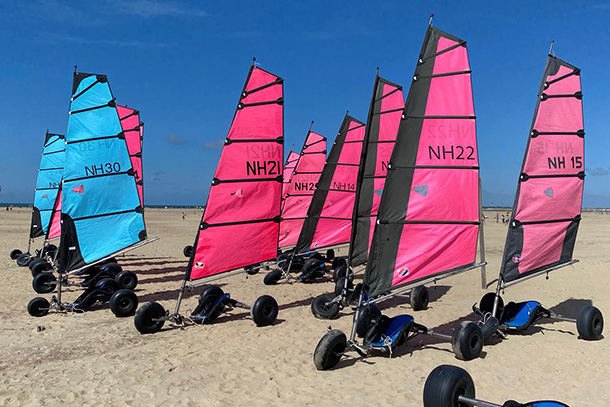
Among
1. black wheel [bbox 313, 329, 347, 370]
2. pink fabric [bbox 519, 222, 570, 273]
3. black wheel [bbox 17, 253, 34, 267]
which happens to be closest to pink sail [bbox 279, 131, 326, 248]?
black wheel [bbox 17, 253, 34, 267]

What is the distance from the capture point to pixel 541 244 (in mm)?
8906

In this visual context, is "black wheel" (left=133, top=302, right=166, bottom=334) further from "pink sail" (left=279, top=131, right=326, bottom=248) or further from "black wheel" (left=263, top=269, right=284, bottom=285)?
"pink sail" (left=279, top=131, right=326, bottom=248)

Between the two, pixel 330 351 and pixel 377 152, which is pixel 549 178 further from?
pixel 330 351

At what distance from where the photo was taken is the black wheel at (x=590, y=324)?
7777 mm

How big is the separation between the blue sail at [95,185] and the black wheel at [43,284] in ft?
4.82

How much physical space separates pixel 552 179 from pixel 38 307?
11.7 meters

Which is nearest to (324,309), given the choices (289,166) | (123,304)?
(123,304)

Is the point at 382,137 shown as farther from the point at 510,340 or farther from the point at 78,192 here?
the point at 78,192

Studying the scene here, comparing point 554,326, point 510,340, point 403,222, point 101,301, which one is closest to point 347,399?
point 403,222

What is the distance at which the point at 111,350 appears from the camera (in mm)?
7602

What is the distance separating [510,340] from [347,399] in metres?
4.18

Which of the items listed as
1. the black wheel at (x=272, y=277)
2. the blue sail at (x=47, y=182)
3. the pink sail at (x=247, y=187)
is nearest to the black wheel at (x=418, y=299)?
the pink sail at (x=247, y=187)

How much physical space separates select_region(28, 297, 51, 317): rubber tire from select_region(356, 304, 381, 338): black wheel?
294 inches

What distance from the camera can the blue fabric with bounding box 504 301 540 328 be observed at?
817 cm
